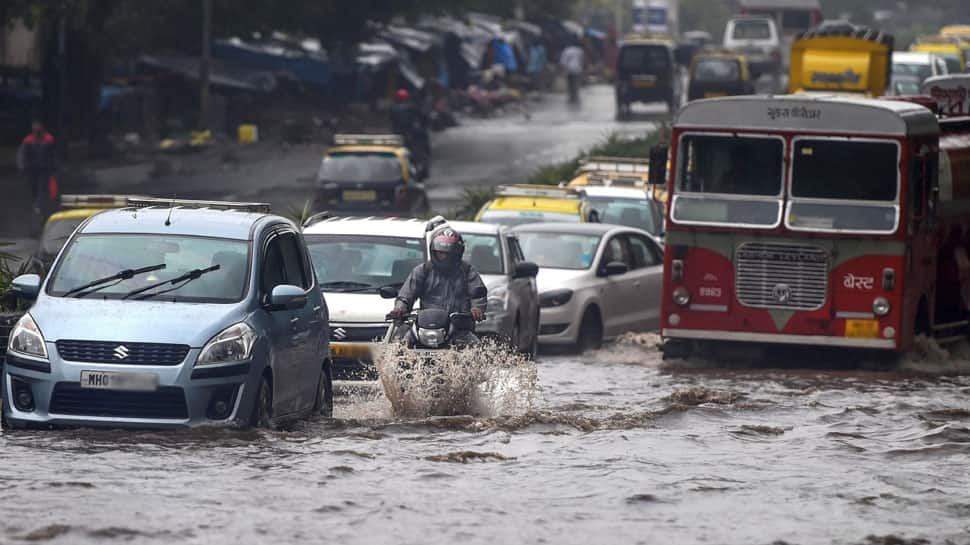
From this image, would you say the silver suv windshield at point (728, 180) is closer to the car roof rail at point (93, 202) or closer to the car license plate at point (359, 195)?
the car roof rail at point (93, 202)

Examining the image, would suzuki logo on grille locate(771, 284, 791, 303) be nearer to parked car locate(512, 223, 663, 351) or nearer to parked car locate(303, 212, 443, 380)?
parked car locate(512, 223, 663, 351)

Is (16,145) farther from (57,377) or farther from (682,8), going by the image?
(682,8)

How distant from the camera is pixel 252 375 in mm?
12062

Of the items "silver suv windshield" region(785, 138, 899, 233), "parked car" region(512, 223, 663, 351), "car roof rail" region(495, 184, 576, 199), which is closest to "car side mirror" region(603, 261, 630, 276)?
"parked car" region(512, 223, 663, 351)

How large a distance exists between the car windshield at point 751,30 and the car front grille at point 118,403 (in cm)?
5676

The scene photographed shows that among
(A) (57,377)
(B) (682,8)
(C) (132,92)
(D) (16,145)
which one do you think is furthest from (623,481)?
(B) (682,8)

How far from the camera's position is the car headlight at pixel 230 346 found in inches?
466

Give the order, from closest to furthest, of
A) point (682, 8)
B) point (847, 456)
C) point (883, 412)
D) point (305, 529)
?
1. point (305, 529)
2. point (847, 456)
3. point (883, 412)
4. point (682, 8)

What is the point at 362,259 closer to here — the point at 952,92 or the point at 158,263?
the point at 158,263

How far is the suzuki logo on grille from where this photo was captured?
18875 mm

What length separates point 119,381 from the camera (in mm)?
11711

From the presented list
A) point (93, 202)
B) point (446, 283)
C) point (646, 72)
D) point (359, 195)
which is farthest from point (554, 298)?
point (646, 72)

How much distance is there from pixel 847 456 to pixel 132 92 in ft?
128

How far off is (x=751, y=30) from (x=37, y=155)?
36711mm
